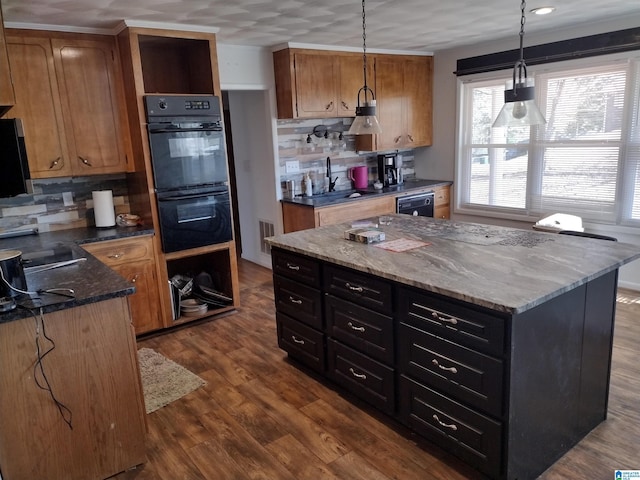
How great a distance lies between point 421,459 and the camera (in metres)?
2.15

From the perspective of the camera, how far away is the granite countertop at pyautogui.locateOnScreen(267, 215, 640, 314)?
184 cm

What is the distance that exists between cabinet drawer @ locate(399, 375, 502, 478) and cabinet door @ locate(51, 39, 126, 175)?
2.76 meters

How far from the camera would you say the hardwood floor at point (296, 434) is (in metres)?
2.11

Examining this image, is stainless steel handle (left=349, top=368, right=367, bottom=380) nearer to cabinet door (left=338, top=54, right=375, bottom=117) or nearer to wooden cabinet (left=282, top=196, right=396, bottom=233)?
wooden cabinet (left=282, top=196, right=396, bottom=233)

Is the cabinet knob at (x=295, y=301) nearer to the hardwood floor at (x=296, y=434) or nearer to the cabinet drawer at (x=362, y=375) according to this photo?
the cabinet drawer at (x=362, y=375)

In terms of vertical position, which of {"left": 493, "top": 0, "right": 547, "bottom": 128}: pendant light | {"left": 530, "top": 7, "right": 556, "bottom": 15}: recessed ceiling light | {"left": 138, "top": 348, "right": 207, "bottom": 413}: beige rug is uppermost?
{"left": 530, "top": 7, "right": 556, "bottom": 15}: recessed ceiling light

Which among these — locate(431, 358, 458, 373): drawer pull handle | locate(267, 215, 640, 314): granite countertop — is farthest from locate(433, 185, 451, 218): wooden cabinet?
locate(431, 358, 458, 373): drawer pull handle

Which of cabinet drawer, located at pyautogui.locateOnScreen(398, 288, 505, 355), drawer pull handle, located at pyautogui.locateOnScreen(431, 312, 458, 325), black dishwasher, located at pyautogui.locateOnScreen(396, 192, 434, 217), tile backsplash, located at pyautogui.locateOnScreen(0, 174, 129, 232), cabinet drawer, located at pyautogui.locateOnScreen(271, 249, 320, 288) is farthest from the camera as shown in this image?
black dishwasher, located at pyautogui.locateOnScreen(396, 192, 434, 217)

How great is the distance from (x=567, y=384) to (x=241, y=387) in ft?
5.96

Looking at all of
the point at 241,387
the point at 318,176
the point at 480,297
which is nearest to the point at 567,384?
the point at 480,297

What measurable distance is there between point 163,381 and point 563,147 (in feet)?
13.3

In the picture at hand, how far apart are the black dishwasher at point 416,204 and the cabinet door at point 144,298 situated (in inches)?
103

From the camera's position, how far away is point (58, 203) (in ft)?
12.0

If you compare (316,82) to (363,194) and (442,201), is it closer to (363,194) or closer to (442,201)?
(363,194)
